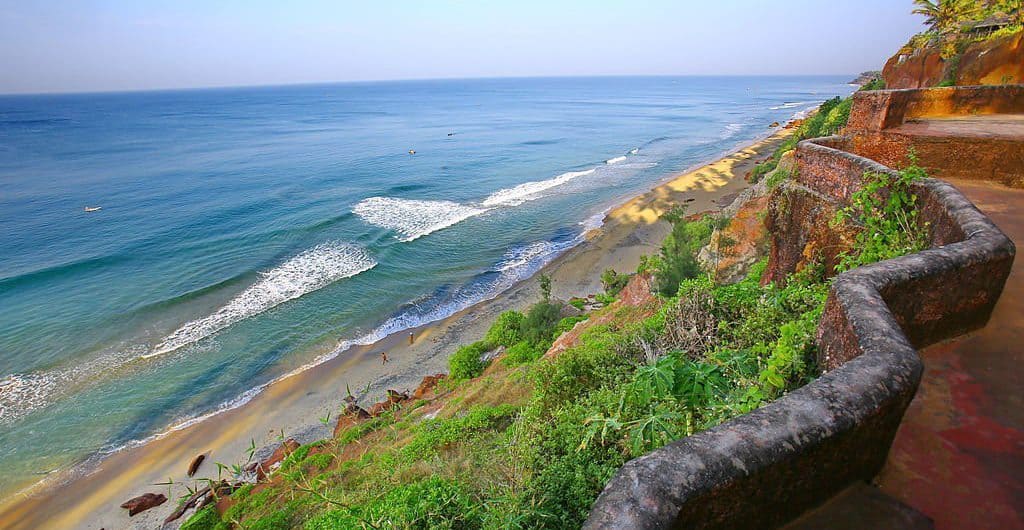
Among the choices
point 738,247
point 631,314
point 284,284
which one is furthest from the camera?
point 284,284

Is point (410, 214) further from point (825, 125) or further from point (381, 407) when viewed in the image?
point (825, 125)

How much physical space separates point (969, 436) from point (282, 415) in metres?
17.7

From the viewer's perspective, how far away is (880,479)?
9.67 ft

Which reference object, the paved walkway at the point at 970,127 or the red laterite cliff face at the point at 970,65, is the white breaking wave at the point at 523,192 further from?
the paved walkway at the point at 970,127

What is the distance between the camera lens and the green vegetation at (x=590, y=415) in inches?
202

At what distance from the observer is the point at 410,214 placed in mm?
35812

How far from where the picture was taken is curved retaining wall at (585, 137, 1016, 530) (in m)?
2.34

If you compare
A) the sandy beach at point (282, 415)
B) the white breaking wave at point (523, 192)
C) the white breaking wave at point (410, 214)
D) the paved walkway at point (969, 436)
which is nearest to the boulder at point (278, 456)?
the sandy beach at point (282, 415)

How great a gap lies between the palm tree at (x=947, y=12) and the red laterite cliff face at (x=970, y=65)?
4.19 feet

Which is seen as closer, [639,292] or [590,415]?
[590,415]

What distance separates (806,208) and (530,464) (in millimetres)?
5582

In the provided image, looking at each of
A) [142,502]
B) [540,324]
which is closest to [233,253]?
[142,502]

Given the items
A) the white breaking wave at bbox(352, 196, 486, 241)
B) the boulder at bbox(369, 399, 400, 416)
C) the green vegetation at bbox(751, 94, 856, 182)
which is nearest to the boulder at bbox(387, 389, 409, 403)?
the boulder at bbox(369, 399, 400, 416)

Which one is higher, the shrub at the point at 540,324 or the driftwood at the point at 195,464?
the shrub at the point at 540,324
